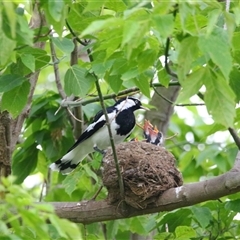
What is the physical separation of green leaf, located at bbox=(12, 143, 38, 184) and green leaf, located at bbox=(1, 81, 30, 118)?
1623mm

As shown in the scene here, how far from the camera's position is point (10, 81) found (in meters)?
3.68

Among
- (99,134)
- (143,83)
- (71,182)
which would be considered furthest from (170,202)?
(99,134)

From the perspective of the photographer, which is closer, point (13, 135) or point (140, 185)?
point (140, 185)

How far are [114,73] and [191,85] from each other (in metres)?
0.92

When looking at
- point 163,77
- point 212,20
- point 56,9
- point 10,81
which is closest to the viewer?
point 212,20

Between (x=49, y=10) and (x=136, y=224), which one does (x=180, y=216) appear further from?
(x=49, y=10)

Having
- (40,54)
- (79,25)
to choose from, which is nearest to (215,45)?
(79,25)

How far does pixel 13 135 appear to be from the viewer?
4.78m

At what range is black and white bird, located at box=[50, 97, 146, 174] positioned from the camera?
548 cm

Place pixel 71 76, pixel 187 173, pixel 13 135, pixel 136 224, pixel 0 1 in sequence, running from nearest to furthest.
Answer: pixel 0 1 < pixel 71 76 < pixel 13 135 < pixel 136 224 < pixel 187 173

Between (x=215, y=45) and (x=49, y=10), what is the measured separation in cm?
68

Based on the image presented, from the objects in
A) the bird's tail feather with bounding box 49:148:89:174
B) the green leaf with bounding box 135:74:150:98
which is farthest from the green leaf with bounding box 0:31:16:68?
the bird's tail feather with bounding box 49:148:89:174

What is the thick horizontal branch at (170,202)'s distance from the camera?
3.48 meters

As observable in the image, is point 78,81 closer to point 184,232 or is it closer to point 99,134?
point 184,232
